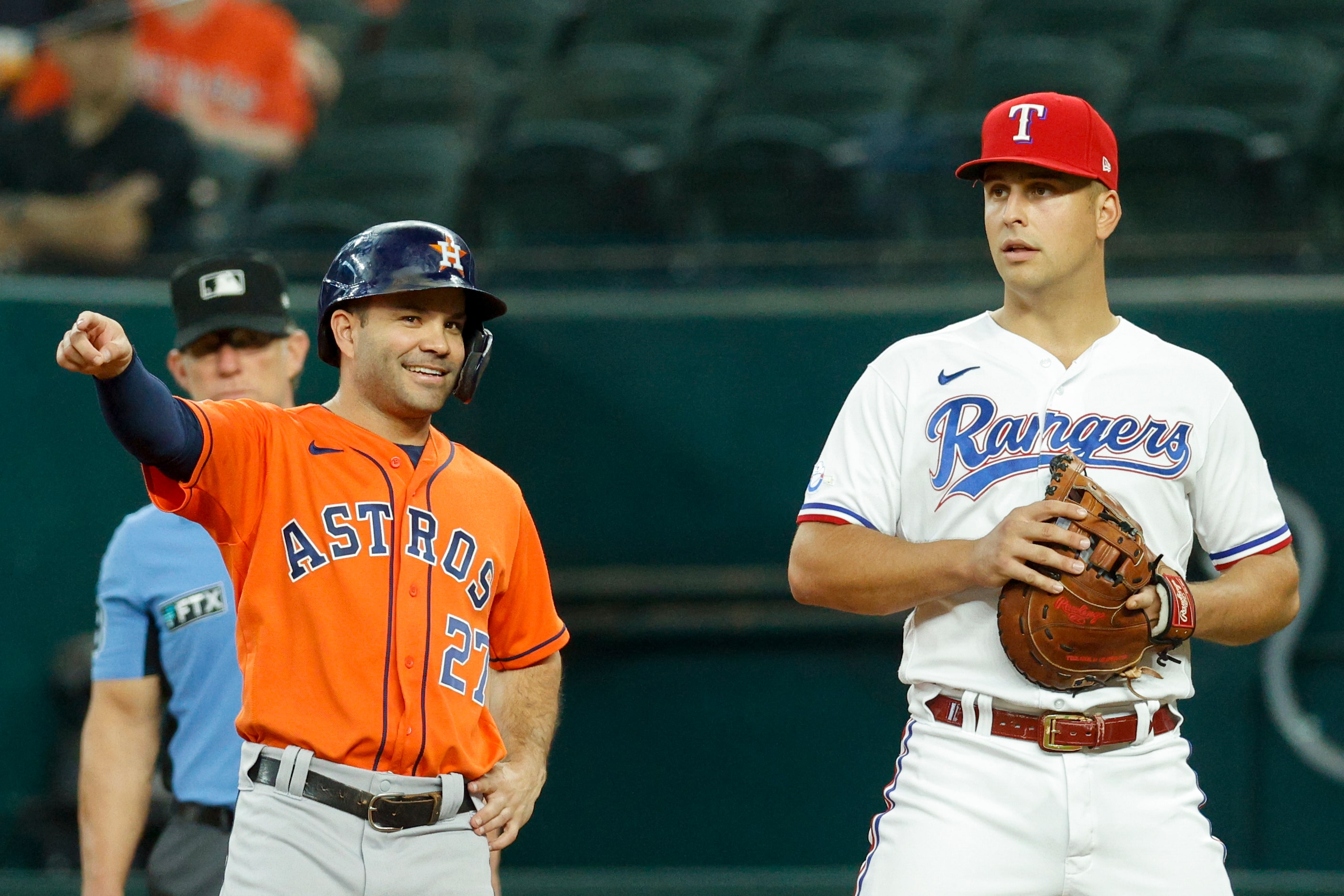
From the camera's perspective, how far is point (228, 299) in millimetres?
3193

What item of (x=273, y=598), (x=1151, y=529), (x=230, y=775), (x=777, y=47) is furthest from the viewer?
(x=777, y=47)

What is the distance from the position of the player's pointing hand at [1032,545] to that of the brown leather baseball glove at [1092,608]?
2cm

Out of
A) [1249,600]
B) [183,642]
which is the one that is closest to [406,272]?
[183,642]

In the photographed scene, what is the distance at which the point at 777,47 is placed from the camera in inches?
249

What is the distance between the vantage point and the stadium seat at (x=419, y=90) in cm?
561

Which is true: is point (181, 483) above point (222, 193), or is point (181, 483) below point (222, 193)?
below

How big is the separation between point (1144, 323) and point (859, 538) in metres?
2.80

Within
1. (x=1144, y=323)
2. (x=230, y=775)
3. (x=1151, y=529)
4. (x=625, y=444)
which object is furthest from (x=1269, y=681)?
(x=230, y=775)

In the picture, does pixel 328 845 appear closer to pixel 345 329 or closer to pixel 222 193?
pixel 345 329

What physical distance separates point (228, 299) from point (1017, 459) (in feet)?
5.24

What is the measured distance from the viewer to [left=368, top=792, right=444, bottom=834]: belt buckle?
2.37m

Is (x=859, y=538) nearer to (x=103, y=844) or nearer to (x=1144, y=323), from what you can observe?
(x=103, y=844)

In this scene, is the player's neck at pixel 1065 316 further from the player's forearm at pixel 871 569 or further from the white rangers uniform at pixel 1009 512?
the player's forearm at pixel 871 569

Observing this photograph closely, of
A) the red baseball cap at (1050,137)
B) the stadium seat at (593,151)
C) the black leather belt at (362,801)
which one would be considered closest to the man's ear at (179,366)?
the black leather belt at (362,801)
